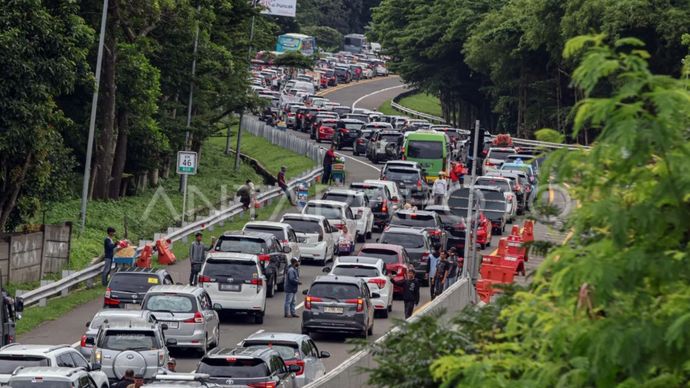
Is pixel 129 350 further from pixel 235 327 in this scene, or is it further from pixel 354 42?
pixel 354 42

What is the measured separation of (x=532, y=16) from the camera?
3270 inches

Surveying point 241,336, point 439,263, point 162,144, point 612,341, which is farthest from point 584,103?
point 162,144

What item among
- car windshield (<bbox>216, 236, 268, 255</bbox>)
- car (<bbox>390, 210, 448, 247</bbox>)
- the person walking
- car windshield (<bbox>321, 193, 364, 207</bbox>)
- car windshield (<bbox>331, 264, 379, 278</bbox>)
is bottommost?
car windshield (<bbox>331, 264, 379, 278</bbox>)

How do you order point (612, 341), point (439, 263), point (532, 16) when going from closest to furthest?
point (612, 341) → point (439, 263) → point (532, 16)

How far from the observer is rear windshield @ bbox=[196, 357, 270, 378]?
2439 centimetres

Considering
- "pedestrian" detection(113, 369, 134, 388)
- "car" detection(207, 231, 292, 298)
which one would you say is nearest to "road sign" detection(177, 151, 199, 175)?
"car" detection(207, 231, 292, 298)

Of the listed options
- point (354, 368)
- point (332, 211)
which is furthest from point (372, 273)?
point (354, 368)

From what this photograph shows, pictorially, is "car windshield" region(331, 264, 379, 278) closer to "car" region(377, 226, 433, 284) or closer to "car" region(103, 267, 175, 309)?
"car" region(103, 267, 175, 309)

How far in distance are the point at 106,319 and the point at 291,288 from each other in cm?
844

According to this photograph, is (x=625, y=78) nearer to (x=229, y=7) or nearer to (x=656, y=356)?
(x=656, y=356)

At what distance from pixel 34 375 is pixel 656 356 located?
12.8 metres

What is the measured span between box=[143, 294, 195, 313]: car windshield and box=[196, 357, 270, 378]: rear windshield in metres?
6.35

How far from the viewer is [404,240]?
4241cm

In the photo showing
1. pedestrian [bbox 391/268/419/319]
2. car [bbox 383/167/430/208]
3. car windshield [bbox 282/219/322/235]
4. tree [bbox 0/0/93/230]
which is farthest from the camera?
car [bbox 383/167/430/208]
